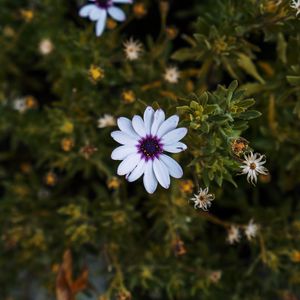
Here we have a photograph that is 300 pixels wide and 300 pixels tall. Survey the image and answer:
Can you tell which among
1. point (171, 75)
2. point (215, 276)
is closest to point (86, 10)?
point (171, 75)

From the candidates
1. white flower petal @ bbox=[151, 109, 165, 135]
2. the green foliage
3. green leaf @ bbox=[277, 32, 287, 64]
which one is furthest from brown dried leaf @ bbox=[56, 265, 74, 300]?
green leaf @ bbox=[277, 32, 287, 64]

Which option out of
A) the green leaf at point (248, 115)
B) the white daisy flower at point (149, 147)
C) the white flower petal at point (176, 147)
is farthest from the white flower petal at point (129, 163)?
the green leaf at point (248, 115)

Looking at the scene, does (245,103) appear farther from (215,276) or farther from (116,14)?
(215,276)

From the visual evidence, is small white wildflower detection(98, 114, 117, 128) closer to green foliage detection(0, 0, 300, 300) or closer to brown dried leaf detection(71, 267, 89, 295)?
green foliage detection(0, 0, 300, 300)

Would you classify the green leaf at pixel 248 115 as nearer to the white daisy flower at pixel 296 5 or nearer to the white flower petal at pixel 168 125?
the white flower petal at pixel 168 125

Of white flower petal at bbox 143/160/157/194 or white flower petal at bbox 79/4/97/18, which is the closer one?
white flower petal at bbox 143/160/157/194

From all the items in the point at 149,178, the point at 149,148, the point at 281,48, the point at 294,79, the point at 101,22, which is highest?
the point at 101,22

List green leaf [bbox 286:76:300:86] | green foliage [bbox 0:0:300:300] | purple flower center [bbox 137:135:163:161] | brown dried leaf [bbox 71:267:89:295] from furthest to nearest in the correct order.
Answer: brown dried leaf [bbox 71:267:89:295]
green foliage [bbox 0:0:300:300]
green leaf [bbox 286:76:300:86]
purple flower center [bbox 137:135:163:161]
